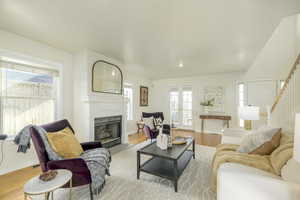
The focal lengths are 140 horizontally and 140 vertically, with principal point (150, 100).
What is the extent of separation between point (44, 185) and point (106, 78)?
8.97 ft

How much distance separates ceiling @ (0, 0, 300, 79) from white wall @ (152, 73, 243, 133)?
2253mm

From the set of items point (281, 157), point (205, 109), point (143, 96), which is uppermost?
point (143, 96)

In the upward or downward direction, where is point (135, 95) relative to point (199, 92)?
downward

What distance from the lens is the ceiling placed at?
5.53ft

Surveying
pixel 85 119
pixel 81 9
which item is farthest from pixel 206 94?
pixel 81 9

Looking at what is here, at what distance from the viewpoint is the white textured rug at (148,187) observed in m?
1.80

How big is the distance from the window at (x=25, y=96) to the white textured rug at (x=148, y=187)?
1592 mm

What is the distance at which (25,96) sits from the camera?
8.66ft

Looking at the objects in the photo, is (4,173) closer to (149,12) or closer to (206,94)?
(149,12)

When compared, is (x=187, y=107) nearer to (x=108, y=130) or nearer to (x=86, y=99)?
(x=108, y=130)

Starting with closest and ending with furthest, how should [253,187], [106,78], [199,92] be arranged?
[253,187], [106,78], [199,92]

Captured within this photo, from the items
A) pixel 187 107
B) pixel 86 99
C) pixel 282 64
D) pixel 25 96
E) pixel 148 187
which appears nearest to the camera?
pixel 148 187

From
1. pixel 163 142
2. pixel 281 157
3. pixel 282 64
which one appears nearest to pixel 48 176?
pixel 163 142

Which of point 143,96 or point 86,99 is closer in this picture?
point 86,99
